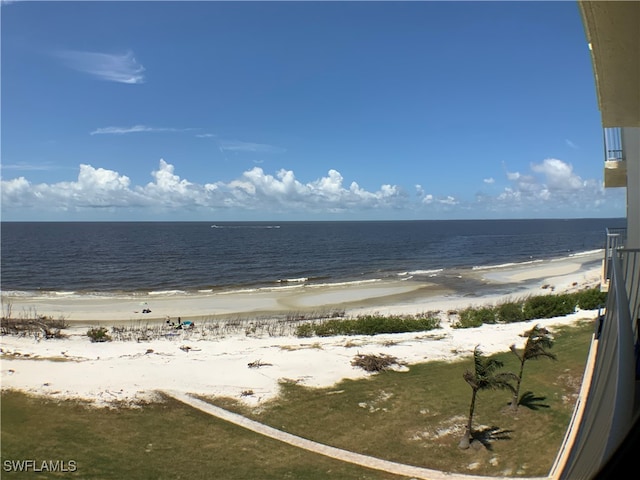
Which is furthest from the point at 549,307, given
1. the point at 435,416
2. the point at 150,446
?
the point at 150,446

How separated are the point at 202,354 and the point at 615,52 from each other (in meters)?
21.6

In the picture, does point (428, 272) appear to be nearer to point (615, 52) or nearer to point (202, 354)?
point (202, 354)

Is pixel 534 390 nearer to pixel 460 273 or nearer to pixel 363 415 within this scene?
pixel 363 415

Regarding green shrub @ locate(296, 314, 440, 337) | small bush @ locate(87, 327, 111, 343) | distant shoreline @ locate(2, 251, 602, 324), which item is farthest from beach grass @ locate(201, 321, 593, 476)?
distant shoreline @ locate(2, 251, 602, 324)

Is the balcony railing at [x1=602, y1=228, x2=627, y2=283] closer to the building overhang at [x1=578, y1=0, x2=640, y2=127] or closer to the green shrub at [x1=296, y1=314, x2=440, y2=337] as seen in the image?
the building overhang at [x1=578, y1=0, x2=640, y2=127]

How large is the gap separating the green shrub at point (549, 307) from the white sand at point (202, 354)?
91cm

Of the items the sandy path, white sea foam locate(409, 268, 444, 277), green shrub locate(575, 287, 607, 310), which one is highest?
green shrub locate(575, 287, 607, 310)

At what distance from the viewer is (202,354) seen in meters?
22.5

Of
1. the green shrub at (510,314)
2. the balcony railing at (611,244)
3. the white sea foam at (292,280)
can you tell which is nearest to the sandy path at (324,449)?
the balcony railing at (611,244)

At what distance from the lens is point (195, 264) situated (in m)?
67.1

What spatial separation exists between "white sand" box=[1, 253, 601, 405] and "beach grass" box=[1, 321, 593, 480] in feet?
3.49

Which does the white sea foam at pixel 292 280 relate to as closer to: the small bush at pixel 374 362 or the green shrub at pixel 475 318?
the green shrub at pixel 475 318

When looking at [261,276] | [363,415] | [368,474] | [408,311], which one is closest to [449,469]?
[368,474]

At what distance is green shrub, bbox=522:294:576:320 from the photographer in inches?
1174
